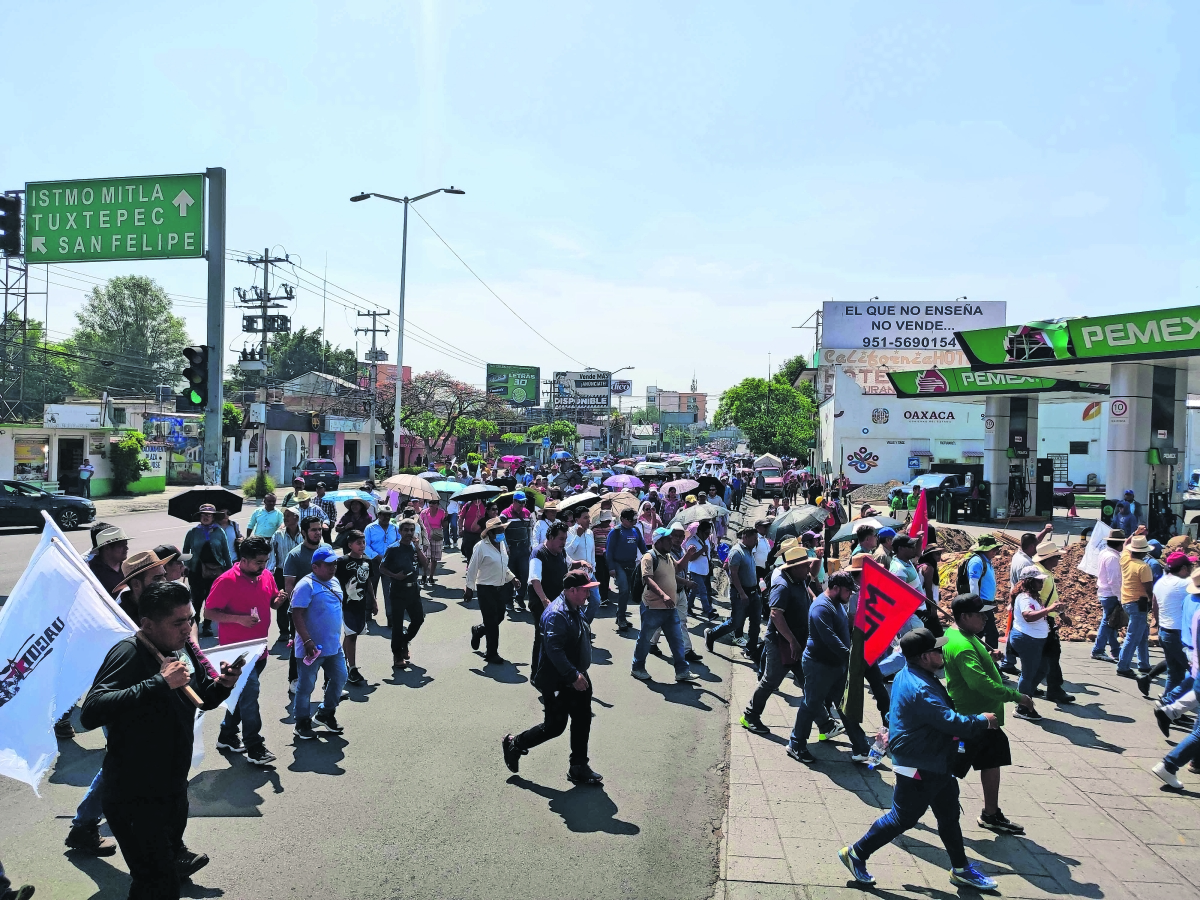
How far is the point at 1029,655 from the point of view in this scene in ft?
24.3

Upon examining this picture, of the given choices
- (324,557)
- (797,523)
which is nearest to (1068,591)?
(797,523)

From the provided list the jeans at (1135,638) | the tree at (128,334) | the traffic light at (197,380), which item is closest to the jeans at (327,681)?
the traffic light at (197,380)

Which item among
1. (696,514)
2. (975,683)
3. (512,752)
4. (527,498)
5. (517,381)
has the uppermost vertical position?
(517,381)

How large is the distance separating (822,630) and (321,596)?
12.9ft

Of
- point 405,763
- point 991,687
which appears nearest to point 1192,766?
point 991,687

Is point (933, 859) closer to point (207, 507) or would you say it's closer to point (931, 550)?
point (931, 550)

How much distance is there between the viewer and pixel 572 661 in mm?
6043

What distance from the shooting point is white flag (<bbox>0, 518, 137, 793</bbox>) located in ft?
12.9

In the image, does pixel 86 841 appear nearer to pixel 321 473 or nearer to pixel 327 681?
pixel 327 681

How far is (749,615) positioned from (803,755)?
3289 mm

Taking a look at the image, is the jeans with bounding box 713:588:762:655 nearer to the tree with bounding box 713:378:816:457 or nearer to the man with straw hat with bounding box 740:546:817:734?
the man with straw hat with bounding box 740:546:817:734

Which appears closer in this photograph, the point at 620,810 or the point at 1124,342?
the point at 620,810

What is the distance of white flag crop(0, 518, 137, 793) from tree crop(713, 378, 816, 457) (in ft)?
182

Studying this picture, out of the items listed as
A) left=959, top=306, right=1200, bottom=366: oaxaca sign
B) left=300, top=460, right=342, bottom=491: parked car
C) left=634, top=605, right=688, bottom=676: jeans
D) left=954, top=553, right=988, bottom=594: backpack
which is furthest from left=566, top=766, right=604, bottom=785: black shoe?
left=300, top=460, right=342, bottom=491: parked car
